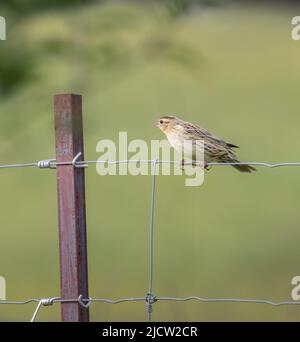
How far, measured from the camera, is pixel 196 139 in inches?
183

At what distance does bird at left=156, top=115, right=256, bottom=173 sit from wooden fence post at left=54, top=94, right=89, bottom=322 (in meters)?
0.94

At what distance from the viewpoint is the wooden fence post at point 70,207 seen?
370 cm

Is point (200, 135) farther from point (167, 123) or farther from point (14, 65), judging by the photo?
point (14, 65)

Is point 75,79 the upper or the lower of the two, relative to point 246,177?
upper

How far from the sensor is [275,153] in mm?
5711

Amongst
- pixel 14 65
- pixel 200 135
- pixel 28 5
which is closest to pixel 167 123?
pixel 200 135

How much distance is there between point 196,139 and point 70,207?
1.07 meters

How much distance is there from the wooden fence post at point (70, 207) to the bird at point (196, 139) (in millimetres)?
942

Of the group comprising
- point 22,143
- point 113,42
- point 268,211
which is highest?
point 113,42
